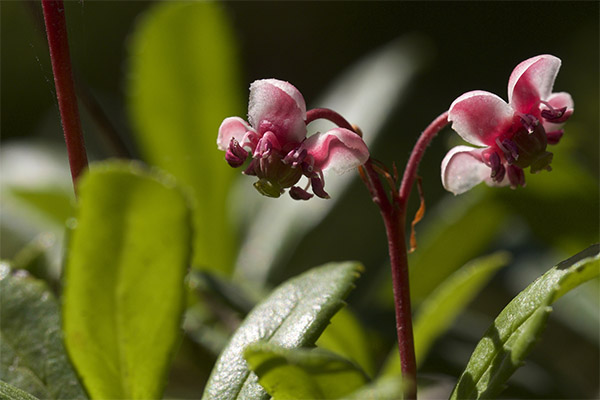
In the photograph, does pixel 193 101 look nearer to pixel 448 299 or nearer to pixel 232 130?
pixel 448 299

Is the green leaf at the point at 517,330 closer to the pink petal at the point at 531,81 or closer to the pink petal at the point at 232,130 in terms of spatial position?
the pink petal at the point at 531,81

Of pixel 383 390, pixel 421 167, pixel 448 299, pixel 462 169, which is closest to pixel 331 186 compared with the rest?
pixel 421 167

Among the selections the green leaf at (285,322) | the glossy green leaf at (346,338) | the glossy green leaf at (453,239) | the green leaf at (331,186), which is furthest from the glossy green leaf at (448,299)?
the green leaf at (331,186)

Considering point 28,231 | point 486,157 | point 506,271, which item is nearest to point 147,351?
point 486,157

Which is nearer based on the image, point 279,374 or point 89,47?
point 279,374

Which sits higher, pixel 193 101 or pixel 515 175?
pixel 515 175

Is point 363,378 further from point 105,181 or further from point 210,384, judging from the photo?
point 105,181
